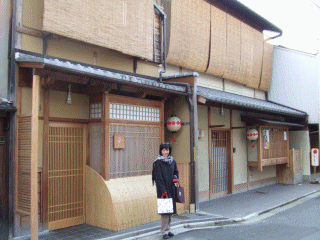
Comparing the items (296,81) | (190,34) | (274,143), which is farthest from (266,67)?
(190,34)

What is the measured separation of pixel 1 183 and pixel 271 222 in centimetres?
687

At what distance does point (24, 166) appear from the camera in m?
6.65

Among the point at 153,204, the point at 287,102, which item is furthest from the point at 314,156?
the point at 153,204

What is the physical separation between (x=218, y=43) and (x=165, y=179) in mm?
7599

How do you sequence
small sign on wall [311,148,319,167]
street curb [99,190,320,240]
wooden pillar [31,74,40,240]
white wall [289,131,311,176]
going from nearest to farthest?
1. wooden pillar [31,74,40,240]
2. street curb [99,190,320,240]
3. small sign on wall [311,148,319,167]
4. white wall [289,131,311,176]

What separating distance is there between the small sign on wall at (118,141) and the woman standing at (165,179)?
1.25 m

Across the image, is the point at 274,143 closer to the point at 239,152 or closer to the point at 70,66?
the point at 239,152

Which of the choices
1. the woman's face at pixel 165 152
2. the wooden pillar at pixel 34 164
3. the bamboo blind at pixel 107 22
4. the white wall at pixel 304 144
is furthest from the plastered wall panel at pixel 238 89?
the wooden pillar at pixel 34 164

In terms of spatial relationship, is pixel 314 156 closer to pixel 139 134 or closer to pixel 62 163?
pixel 139 134

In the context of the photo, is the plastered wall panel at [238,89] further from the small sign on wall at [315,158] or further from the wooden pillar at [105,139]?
the wooden pillar at [105,139]

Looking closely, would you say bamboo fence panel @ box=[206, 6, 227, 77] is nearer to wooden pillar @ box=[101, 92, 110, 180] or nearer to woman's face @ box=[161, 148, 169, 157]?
wooden pillar @ box=[101, 92, 110, 180]

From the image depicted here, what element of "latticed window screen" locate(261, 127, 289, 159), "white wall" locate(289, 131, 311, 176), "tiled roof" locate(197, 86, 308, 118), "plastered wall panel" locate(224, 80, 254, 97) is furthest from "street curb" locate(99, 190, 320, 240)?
"white wall" locate(289, 131, 311, 176)

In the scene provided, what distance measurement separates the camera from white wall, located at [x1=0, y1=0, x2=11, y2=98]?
22.0 ft

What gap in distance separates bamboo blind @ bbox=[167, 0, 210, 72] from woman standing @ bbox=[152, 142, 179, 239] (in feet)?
14.8
